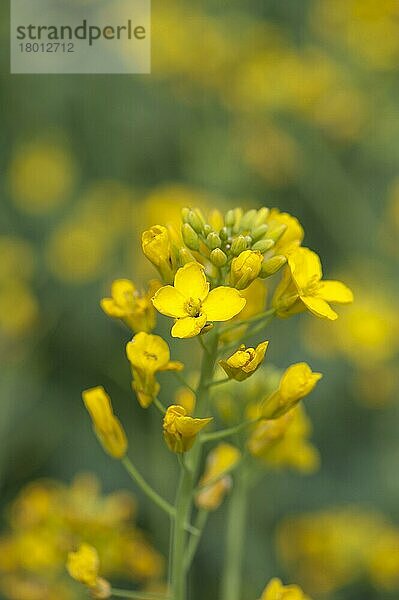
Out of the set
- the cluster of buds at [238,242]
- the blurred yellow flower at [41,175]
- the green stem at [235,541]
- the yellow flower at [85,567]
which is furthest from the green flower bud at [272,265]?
the blurred yellow flower at [41,175]

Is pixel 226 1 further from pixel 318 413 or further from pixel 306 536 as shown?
pixel 306 536

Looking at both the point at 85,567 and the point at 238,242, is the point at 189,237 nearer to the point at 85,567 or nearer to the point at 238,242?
the point at 238,242

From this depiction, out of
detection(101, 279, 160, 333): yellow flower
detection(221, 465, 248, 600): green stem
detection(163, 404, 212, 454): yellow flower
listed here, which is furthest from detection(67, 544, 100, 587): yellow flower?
detection(221, 465, 248, 600): green stem

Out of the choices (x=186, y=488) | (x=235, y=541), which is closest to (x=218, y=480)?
(x=186, y=488)

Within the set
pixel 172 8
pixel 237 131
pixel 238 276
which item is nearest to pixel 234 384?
pixel 238 276

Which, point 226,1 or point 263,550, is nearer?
point 263,550

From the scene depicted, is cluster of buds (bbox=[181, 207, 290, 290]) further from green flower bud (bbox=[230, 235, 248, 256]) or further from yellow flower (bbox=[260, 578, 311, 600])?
yellow flower (bbox=[260, 578, 311, 600])

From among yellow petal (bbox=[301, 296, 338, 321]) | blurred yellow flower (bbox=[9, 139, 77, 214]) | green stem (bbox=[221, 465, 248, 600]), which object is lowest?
green stem (bbox=[221, 465, 248, 600])
